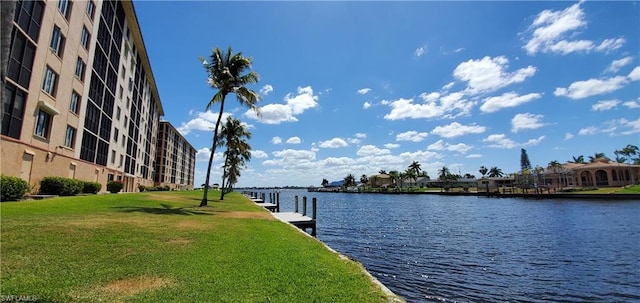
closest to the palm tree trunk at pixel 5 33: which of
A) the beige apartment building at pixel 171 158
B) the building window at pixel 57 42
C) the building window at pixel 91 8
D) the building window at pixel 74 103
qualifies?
the building window at pixel 57 42

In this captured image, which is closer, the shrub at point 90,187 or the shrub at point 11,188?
the shrub at point 11,188

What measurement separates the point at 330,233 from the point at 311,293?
20385mm

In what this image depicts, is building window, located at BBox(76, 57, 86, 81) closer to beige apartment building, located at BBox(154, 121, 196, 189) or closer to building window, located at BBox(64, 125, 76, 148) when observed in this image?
building window, located at BBox(64, 125, 76, 148)

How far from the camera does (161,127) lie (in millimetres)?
92250

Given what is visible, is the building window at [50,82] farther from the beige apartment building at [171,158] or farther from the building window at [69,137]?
the beige apartment building at [171,158]

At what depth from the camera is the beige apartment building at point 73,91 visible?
70.7ft

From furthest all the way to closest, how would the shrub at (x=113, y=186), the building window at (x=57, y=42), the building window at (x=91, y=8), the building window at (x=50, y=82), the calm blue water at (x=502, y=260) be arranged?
1. the shrub at (x=113, y=186)
2. the building window at (x=91, y=8)
3. the building window at (x=57, y=42)
4. the building window at (x=50, y=82)
5. the calm blue water at (x=502, y=260)

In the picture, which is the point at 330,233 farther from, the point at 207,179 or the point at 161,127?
the point at 161,127

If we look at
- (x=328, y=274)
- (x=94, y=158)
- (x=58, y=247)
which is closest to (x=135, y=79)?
(x=94, y=158)

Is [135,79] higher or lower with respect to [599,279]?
higher

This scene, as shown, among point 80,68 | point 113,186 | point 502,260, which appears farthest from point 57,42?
point 502,260

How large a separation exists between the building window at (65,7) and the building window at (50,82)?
507cm

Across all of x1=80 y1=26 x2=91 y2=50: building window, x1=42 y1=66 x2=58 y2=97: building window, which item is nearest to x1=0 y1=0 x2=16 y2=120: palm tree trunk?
x1=42 y1=66 x2=58 y2=97: building window

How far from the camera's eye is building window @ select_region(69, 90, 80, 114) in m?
30.6
